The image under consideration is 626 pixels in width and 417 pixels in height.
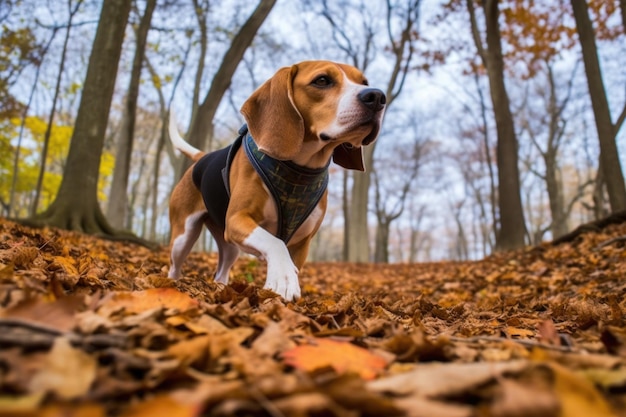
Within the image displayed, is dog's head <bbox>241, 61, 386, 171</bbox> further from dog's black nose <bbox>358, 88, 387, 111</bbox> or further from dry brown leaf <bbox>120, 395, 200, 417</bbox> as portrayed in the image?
dry brown leaf <bbox>120, 395, 200, 417</bbox>

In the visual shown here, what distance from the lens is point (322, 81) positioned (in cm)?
317

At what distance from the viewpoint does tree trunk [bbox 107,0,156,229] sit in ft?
38.6

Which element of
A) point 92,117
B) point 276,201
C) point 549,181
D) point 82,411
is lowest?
point 82,411

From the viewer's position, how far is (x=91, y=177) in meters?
7.88

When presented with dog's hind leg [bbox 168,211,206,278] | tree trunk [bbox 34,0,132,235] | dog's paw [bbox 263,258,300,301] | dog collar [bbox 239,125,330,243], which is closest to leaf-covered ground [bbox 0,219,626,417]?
dog's paw [bbox 263,258,300,301]

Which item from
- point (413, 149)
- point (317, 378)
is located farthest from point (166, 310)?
point (413, 149)

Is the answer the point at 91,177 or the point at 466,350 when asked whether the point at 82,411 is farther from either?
the point at 91,177

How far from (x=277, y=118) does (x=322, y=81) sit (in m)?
0.41

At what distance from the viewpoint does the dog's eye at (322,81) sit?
316cm

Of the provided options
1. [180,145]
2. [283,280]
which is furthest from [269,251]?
[180,145]

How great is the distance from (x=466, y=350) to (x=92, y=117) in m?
8.20

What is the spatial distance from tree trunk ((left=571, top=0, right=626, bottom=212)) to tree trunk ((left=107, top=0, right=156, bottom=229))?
32.8ft

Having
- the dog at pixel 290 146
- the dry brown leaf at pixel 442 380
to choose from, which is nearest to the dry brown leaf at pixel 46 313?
the dry brown leaf at pixel 442 380

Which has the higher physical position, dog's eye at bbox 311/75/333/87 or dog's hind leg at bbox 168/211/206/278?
dog's eye at bbox 311/75/333/87
